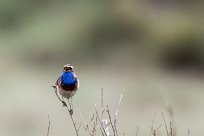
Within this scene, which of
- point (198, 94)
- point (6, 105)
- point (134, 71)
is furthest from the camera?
point (134, 71)

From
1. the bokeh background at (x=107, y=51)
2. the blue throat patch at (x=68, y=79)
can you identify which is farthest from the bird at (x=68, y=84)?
the bokeh background at (x=107, y=51)

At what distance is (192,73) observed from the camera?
1756 centimetres

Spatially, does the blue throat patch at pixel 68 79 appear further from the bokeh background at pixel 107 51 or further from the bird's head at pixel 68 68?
the bokeh background at pixel 107 51

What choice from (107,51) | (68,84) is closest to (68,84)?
(68,84)

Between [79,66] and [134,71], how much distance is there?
3.68ft

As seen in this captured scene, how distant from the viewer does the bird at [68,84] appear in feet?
20.1

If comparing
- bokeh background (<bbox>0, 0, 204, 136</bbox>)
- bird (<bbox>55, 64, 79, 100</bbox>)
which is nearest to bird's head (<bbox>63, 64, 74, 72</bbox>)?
bird (<bbox>55, 64, 79, 100</bbox>)

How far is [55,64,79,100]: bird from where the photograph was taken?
611cm

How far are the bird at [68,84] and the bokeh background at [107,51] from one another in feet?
25.8

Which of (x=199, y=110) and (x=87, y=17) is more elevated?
(x=87, y=17)

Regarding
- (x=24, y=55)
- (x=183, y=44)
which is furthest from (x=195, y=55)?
(x=24, y=55)

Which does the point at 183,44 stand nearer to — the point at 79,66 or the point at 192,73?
the point at 192,73

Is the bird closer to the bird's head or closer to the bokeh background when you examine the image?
the bird's head

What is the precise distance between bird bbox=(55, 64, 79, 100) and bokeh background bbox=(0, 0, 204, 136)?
787 cm
